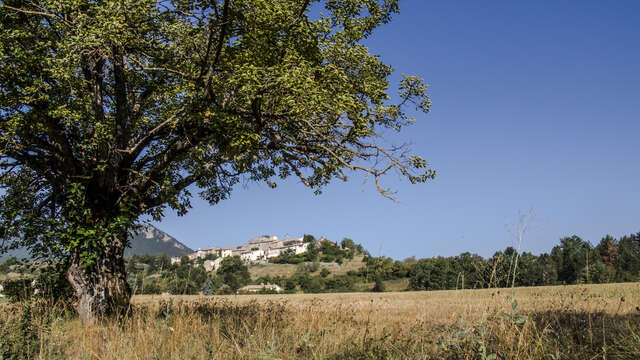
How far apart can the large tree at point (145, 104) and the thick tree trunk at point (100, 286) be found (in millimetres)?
29

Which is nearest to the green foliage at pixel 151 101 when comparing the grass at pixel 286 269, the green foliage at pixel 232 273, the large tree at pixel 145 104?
the large tree at pixel 145 104

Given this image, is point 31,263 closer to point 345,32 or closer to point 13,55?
point 13,55

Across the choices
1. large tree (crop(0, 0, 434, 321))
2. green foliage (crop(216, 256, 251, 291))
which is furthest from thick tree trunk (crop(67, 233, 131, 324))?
green foliage (crop(216, 256, 251, 291))

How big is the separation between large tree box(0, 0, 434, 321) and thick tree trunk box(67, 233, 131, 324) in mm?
29

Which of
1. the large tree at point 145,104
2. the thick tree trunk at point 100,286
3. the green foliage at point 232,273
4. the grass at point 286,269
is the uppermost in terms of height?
the large tree at point 145,104

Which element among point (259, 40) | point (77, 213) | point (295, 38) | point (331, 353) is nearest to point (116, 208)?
point (77, 213)

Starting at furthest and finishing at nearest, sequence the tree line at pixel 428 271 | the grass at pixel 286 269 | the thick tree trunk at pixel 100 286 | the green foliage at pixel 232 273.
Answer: the grass at pixel 286 269, the green foliage at pixel 232 273, the thick tree trunk at pixel 100 286, the tree line at pixel 428 271

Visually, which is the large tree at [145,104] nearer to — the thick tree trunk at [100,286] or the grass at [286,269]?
the thick tree trunk at [100,286]

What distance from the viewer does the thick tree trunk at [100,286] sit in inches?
372

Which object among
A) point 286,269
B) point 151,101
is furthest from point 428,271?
point 151,101

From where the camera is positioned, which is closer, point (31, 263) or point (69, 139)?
point (31, 263)

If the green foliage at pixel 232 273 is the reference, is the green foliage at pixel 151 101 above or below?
above

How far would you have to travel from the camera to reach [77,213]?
929 cm

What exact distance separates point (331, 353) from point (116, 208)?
8.06m
